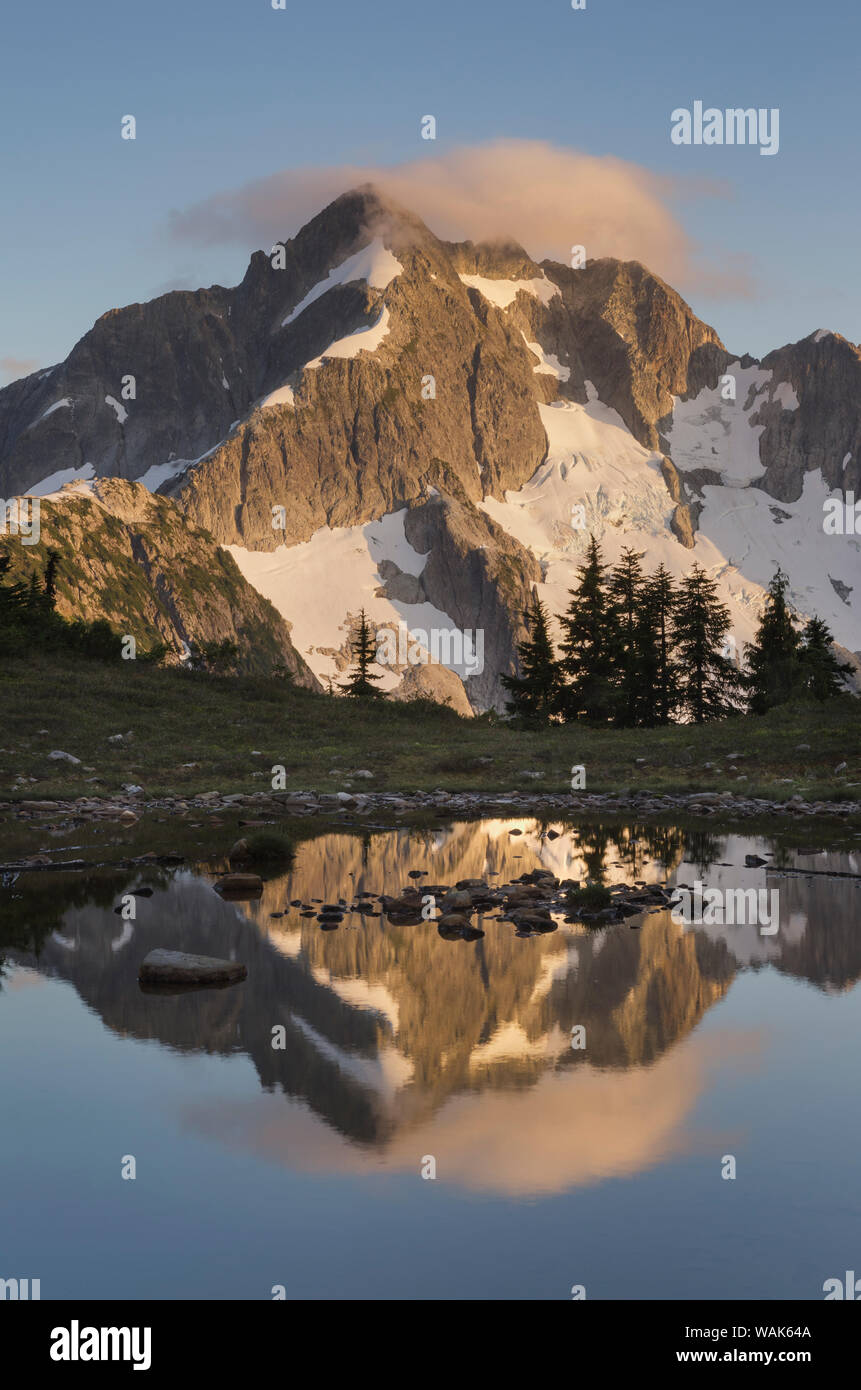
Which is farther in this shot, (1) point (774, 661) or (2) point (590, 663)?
(2) point (590, 663)

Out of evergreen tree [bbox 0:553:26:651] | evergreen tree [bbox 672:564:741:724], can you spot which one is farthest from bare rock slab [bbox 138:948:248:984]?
evergreen tree [bbox 672:564:741:724]

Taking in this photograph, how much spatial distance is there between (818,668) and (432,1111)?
56.9 m

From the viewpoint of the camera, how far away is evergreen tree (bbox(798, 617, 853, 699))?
57.0 m

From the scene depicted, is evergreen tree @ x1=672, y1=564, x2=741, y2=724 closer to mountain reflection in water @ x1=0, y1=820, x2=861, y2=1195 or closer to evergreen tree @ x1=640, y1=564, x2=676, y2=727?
evergreen tree @ x1=640, y1=564, x2=676, y2=727

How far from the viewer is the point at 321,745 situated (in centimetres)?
3872

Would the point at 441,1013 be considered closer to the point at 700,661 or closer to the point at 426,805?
the point at 426,805

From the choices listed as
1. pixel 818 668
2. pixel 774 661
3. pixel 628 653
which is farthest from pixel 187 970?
pixel 818 668

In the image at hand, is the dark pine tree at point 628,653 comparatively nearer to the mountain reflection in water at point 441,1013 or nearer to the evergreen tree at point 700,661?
the evergreen tree at point 700,661

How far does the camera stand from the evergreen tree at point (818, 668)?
57.0 m

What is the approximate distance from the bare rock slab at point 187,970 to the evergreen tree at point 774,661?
1793 inches

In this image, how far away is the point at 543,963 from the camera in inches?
516

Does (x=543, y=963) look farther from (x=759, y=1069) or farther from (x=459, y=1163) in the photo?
(x=459, y=1163)
